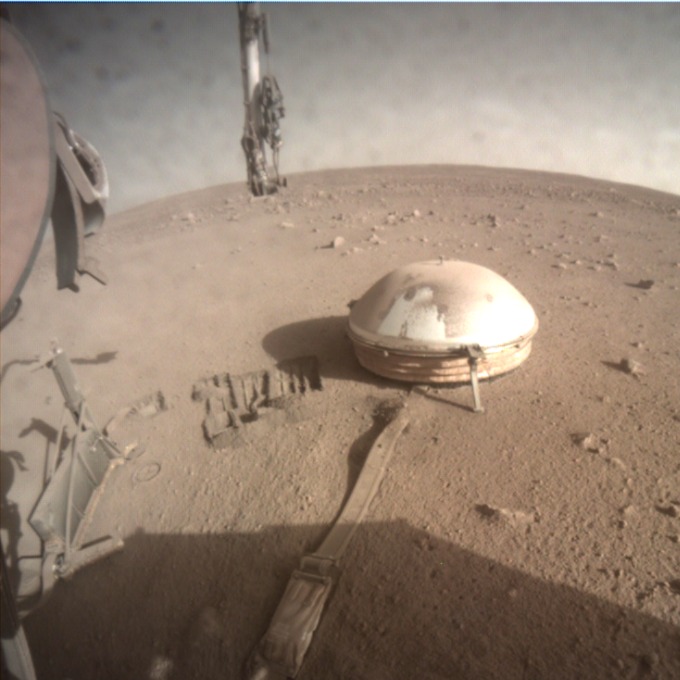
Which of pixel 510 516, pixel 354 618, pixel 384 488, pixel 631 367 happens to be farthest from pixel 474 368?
pixel 354 618

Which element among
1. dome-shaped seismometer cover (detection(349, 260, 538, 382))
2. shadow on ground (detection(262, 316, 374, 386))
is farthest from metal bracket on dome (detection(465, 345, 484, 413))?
shadow on ground (detection(262, 316, 374, 386))

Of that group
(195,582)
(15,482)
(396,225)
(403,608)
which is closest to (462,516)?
(403,608)

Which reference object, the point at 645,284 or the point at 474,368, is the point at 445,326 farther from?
the point at 645,284

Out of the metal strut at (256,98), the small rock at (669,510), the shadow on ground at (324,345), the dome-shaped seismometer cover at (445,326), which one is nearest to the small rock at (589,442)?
the small rock at (669,510)

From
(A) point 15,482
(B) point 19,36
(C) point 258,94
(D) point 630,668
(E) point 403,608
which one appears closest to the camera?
(B) point 19,36

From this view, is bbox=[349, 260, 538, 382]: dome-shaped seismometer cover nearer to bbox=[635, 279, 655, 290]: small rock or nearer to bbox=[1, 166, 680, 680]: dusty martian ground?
bbox=[1, 166, 680, 680]: dusty martian ground

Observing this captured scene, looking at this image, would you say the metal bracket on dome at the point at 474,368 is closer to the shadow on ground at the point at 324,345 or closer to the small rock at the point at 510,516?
the shadow on ground at the point at 324,345

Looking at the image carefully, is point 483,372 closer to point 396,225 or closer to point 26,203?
point 26,203
